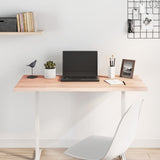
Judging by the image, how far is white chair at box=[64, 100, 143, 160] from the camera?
2.12 meters

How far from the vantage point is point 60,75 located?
314cm

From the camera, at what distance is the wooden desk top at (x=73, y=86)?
104 inches

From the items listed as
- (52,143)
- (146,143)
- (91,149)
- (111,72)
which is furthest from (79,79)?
(146,143)

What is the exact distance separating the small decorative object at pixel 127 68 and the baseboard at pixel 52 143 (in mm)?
767

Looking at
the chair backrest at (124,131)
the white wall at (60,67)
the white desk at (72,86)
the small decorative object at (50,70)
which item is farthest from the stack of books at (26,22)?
the chair backrest at (124,131)

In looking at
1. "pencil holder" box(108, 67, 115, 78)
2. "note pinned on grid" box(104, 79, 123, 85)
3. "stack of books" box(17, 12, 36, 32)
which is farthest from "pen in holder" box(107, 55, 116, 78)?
"stack of books" box(17, 12, 36, 32)

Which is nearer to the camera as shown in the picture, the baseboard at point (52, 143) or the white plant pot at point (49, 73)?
the white plant pot at point (49, 73)

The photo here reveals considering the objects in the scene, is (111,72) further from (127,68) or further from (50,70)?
(50,70)

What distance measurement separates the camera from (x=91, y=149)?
8.01ft

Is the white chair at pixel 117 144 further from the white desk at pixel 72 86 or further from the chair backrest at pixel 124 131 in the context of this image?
the white desk at pixel 72 86

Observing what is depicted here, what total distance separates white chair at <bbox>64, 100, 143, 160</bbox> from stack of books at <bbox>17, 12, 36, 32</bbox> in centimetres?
117

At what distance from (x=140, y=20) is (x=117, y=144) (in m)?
1.45

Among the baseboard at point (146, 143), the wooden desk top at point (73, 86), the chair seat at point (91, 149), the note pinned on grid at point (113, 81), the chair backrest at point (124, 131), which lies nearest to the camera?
the chair backrest at point (124, 131)

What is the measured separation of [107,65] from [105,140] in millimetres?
836
